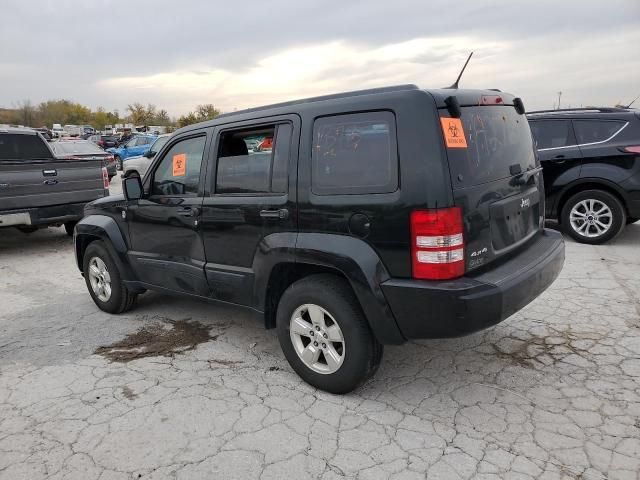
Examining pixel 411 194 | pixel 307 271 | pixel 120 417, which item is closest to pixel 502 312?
pixel 411 194

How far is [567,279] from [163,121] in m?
104

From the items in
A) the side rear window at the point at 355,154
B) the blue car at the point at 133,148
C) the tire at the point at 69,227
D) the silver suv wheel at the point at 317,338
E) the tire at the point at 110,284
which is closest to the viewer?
the side rear window at the point at 355,154

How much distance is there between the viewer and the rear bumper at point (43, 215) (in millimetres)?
7168

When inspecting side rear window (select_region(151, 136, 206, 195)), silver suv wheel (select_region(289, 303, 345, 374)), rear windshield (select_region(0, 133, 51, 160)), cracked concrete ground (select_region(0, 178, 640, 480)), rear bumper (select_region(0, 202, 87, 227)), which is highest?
rear windshield (select_region(0, 133, 51, 160))

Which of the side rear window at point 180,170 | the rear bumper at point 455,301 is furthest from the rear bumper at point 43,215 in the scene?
the rear bumper at point 455,301

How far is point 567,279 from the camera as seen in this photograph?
17.5 ft

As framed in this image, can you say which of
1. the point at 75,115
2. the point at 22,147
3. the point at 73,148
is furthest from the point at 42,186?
the point at 75,115

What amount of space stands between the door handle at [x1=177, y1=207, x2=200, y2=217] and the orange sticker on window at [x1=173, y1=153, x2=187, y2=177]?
0.30 m

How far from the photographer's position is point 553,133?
23.4 ft

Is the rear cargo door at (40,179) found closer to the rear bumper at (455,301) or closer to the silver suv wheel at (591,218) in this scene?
the rear bumper at (455,301)

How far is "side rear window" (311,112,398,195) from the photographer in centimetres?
278

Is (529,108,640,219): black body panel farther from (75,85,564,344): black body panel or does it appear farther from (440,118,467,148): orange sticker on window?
(440,118,467,148): orange sticker on window

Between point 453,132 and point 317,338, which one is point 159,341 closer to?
point 317,338

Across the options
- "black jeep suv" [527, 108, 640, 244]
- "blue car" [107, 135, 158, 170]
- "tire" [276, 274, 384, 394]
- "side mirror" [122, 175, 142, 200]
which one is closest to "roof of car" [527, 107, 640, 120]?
"black jeep suv" [527, 108, 640, 244]
